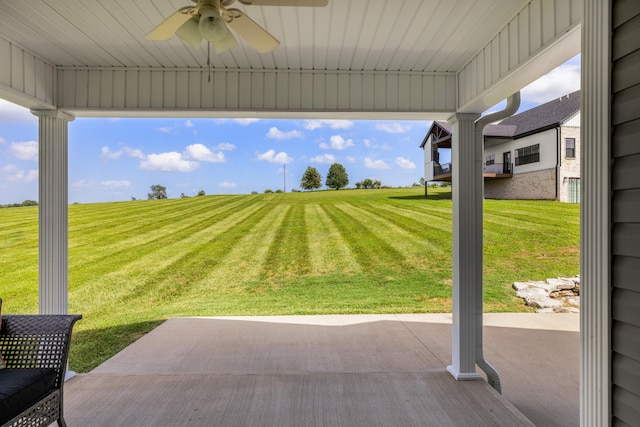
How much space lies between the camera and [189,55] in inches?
110

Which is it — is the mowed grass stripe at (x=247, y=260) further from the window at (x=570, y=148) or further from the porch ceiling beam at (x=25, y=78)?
the window at (x=570, y=148)

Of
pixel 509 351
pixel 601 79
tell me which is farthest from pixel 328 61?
pixel 509 351

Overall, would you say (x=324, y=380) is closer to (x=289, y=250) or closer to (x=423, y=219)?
(x=289, y=250)

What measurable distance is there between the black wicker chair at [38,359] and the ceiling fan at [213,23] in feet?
5.76

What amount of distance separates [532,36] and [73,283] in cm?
937

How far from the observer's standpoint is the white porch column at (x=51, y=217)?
120 inches

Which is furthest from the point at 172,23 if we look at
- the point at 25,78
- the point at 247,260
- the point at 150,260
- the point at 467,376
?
the point at 150,260

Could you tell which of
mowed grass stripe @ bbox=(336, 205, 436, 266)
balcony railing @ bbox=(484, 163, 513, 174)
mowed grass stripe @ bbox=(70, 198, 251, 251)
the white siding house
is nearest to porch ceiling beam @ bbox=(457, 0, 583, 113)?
mowed grass stripe @ bbox=(336, 205, 436, 266)

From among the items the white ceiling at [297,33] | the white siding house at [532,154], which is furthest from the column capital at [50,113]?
the white siding house at [532,154]

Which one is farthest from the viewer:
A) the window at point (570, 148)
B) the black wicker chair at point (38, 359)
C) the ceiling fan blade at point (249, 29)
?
the window at point (570, 148)

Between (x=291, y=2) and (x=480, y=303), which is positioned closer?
(x=291, y=2)

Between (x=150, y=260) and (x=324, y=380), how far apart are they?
7.35 m

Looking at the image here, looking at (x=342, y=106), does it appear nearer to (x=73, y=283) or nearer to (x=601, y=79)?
(x=601, y=79)

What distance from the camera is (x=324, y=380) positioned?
312 cm
